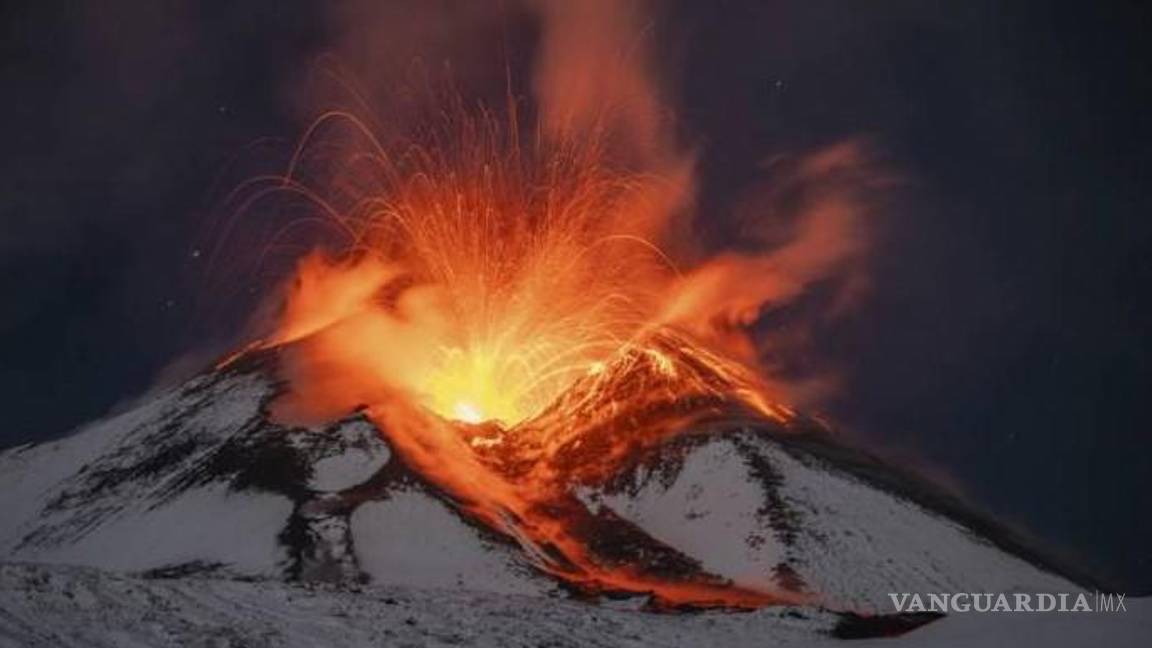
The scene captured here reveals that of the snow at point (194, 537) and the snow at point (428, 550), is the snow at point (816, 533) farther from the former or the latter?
the snow at point (194, 537)

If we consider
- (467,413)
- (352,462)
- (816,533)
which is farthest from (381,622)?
(467,413)

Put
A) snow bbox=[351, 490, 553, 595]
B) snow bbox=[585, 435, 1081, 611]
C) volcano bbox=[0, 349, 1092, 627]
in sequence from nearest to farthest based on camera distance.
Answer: snow bbox=[351, 490, 553, 595]
volcano bbox=[0, 349, 1092, 627]
snow bbox=[585, 435, 1081, 611]

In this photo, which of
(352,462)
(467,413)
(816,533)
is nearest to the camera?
(816,533)

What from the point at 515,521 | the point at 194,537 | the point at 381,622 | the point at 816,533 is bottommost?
the point at 381,622

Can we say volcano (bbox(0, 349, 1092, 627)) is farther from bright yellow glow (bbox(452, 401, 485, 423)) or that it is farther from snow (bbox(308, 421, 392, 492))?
bright yellow glow (bbox(452, 401, 485, 423))

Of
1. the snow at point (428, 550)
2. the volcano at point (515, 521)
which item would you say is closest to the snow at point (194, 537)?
the volcano at point (515, 521)

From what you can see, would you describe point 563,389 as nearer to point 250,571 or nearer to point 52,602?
point 250,571

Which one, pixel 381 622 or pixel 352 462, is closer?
pixel 381 622

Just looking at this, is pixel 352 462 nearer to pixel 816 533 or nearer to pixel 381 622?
pixel 816 533

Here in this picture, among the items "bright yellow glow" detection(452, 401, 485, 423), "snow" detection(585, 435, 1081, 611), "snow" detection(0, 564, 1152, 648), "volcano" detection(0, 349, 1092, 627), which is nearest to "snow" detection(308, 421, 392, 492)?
"volcano" detection(0, 349, 1092, 627)

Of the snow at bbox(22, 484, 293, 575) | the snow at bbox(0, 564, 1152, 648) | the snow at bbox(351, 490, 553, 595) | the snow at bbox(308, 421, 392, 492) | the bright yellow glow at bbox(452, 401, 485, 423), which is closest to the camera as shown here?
the snow at bbox(0, 564, 1152, 648)
